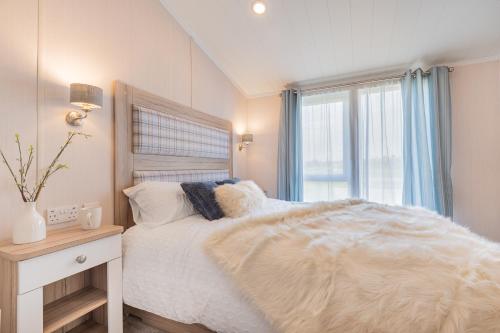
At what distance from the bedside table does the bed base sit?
0.54 ft

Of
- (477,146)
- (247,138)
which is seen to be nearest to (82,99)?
(247,138)

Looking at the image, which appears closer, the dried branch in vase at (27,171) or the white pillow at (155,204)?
the dried branch in vase at (27,171)

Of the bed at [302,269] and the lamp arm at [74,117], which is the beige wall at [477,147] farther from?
the lamp arm at [74,117]

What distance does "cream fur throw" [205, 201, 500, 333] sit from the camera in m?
0.78

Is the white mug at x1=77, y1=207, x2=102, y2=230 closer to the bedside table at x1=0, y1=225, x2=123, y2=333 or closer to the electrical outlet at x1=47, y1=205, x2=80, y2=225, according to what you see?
the bedside table at x1=0, y1=225, x2=123, y2=333

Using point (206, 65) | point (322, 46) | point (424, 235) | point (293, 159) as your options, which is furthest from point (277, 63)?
point (424, 235)

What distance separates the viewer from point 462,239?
1231 millimetres

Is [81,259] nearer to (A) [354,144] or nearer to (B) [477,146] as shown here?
(A) [354,144]

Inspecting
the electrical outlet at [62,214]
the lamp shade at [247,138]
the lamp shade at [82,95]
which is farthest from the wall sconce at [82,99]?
the lamp shade at [247,138]

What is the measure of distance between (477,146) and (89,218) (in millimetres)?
3967

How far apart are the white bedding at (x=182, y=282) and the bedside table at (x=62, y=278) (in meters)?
0.11

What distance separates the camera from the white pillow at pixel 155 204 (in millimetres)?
1797

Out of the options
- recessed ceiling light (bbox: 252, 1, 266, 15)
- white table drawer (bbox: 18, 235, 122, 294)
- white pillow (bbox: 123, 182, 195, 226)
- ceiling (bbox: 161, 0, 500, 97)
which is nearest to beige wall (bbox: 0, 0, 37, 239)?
white table drawer (bbox: 18, 235, 122, 294)

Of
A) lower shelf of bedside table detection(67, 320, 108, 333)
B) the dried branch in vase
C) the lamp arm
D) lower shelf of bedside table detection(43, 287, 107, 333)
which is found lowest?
lower shelf of bedside table detection(67, 320, 108, 333)
